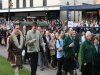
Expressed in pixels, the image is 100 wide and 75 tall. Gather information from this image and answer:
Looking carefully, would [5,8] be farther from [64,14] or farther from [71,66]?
[71,66]

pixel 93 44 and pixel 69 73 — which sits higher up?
pixel 93 44

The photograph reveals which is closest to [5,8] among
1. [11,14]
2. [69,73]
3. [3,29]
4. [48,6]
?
[11,14]

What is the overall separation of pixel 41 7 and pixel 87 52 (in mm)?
43290

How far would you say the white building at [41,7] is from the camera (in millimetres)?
51406

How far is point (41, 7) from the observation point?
2196 inches

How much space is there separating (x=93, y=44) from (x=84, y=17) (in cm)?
3283

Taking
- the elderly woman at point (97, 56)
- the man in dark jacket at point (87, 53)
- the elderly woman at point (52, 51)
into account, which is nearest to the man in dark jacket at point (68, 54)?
the elderly woman at point (97, 56)

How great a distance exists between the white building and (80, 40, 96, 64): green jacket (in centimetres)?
3493

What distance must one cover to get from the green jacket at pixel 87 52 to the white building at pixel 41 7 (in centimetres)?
3493

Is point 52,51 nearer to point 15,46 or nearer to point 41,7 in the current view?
point 15,46

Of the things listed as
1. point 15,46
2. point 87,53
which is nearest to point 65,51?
point 87,53

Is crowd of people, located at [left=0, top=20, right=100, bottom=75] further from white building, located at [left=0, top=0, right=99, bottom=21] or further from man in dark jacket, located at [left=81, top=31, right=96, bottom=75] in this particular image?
white building, located at [left=0, top=0, right=99, bottom=21]

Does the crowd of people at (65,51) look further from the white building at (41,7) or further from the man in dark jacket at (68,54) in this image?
the white building at (41,7)

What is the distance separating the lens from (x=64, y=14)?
52.2m
